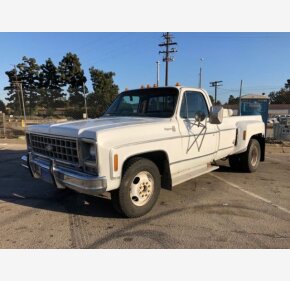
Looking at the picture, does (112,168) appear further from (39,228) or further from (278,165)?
(278,165)

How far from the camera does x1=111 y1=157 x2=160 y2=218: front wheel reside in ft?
12.4

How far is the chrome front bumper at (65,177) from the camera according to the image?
3.46 metres

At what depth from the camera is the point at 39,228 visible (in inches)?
148

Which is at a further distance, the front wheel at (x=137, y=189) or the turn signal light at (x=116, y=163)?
the front wheel at (x=137, y=189)

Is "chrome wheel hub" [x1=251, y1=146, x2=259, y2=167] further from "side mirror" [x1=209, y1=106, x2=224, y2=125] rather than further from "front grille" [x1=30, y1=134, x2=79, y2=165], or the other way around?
"front grille" [x1=30, y1=134, x2=79, y2=165]

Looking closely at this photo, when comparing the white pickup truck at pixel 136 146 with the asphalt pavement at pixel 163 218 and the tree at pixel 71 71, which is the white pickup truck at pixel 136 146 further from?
the tree at pixel 71 71

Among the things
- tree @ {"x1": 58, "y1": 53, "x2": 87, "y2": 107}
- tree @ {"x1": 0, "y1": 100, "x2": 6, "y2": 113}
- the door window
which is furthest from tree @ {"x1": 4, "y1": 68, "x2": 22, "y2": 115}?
the door window

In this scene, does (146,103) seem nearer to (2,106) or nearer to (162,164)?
(162,164)

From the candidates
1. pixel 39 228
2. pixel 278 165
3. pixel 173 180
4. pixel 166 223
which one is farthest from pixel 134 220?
pixel 278 165

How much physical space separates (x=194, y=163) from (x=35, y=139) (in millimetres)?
2757

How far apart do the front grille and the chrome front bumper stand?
124mm

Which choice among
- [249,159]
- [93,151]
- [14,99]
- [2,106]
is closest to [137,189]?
[93,151]

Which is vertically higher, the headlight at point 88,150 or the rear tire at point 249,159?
the headlight at point 88,150

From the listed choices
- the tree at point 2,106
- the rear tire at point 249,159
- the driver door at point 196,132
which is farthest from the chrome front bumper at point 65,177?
the tree at point 2,106
